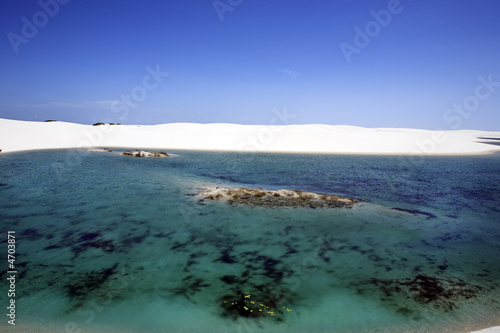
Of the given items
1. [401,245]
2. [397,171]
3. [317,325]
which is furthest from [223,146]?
[317,325]

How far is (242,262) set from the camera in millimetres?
8266

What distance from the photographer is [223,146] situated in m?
50.4

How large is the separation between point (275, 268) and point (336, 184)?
13.3 metres

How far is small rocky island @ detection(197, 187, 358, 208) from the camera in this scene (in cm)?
1438

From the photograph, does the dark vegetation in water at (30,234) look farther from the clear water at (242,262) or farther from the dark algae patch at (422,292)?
the dark algae patch at (422,292)

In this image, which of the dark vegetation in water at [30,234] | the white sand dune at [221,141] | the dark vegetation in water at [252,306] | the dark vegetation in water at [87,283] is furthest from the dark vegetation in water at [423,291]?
the white sand dune at [221,141]

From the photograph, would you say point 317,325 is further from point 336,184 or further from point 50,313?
point 336,184

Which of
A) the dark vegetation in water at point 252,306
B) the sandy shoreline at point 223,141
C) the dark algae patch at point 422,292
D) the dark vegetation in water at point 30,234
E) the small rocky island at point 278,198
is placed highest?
the sandy shoreline at point 223,141

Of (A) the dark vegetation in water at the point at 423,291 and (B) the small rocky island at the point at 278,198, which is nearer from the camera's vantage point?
(A) the dark vegetation in water at the point at 423,291

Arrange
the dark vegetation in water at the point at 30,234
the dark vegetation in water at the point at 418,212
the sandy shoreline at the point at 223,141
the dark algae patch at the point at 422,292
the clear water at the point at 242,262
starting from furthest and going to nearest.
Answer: the sandy shoreline at the point at 223,141 → the dark vegetation in water at the point at 418,212 → the dark vegetation in water at the point at 30,234 → the dark algae patch at the point at 422,292 → the clear water at the point at 242,262

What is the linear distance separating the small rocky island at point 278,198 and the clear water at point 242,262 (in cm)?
84

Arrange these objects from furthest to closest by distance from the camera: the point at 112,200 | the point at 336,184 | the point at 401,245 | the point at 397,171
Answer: the point at 397,171
the point at 336,184
the point at 112,200
the point at 401,245

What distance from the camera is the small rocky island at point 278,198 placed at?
14375 mm

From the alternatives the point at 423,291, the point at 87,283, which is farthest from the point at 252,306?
the point at 423,291
